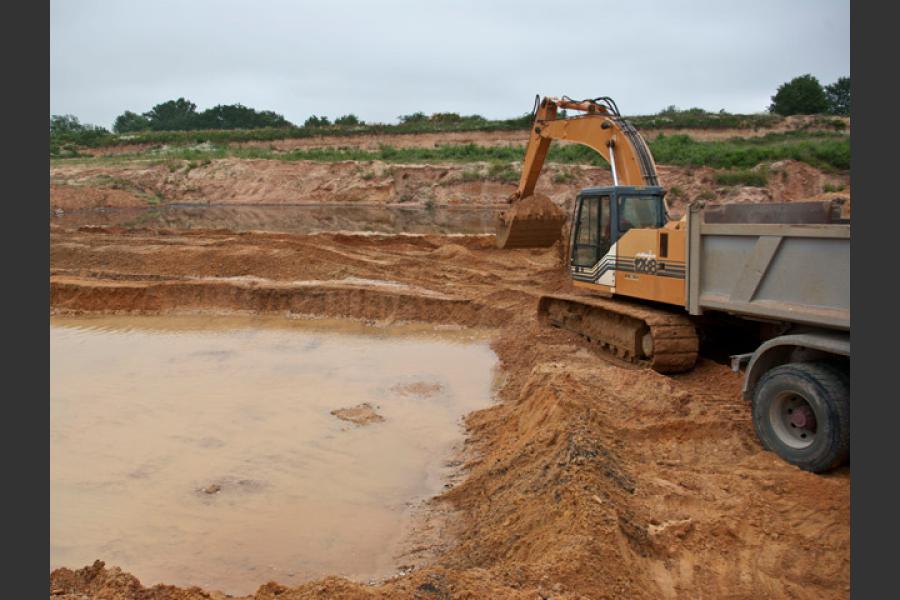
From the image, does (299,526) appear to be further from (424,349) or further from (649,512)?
(424,349)

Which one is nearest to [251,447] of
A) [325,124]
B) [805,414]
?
[805,414]

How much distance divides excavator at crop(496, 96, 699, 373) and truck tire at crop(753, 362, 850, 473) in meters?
2.46

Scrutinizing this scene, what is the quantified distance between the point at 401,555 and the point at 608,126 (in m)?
9.72

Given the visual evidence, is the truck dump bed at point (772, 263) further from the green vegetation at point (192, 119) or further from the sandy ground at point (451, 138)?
the green vegetation at point (192, 119)

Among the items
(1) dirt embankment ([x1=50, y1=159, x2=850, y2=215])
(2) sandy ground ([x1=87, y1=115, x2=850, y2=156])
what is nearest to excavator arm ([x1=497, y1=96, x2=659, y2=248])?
(1) dirt embankment ([x1=50, y1=159, x2=850, y2=215])

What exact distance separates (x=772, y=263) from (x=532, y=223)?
1262 centimetres

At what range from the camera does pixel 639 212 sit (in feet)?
33.1

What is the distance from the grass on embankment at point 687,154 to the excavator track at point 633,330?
2562cm

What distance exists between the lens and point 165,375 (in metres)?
10.6

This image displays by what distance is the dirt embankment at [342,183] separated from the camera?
3150 cm

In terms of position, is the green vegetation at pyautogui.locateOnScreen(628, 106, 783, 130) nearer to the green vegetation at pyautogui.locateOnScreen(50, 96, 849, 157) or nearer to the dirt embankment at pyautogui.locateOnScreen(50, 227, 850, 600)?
the green vegetation at pyautogui.locateOnScreen(50, 96, 849, 157)

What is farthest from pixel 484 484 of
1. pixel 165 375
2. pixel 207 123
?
pixel 207 123

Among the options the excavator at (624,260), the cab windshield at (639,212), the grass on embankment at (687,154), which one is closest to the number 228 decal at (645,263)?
the excavator at (624,260)

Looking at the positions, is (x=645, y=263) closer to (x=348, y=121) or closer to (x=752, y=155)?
(x=752, y=155)
